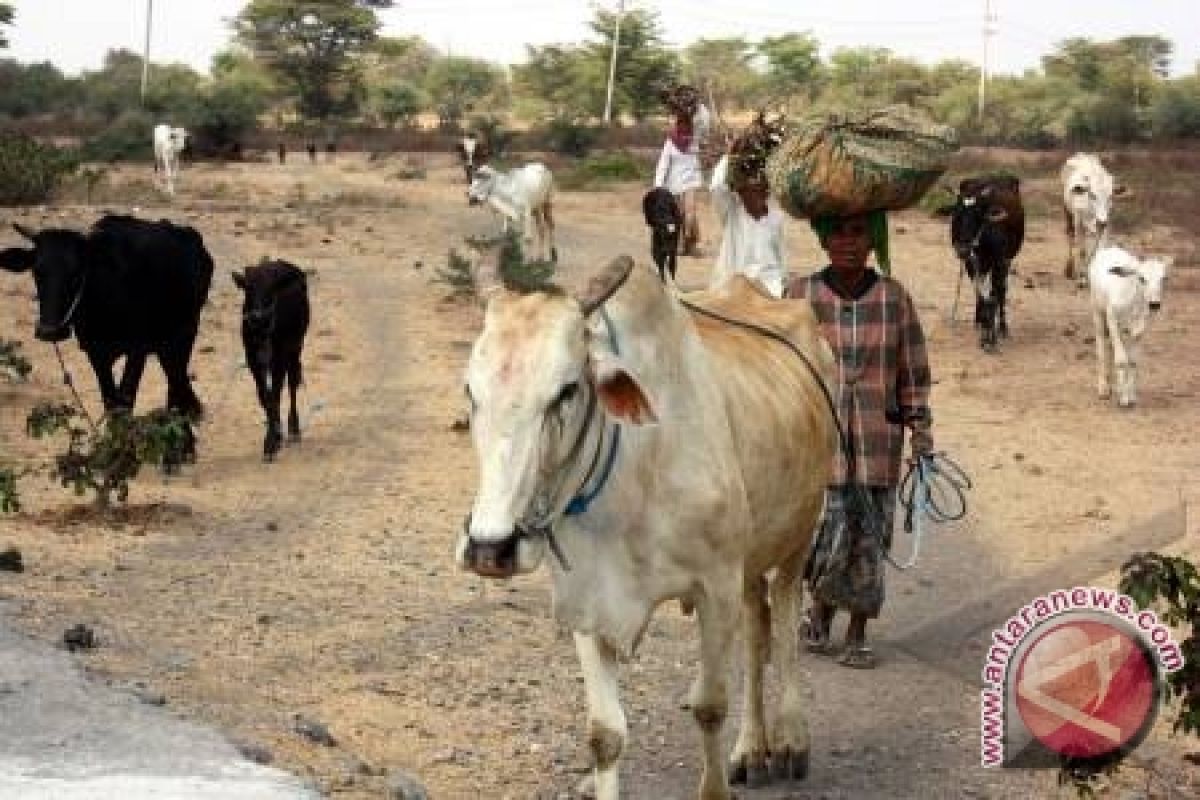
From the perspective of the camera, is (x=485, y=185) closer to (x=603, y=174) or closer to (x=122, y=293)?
(x=122, y=293)

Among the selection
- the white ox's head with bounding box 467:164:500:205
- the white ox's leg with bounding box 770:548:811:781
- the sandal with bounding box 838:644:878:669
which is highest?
the white ox's head with bounding box 467:164:500:205

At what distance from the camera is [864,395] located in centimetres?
605

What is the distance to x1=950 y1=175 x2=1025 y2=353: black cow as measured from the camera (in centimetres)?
1442

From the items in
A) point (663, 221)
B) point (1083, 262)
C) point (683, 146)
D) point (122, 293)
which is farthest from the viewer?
point (1083, 262)

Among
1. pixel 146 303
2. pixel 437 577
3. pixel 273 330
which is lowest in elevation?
pixel 437 577

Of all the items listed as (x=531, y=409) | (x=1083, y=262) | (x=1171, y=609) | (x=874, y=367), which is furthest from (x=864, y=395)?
(x=1083, y=262)

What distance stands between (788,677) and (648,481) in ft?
4.49

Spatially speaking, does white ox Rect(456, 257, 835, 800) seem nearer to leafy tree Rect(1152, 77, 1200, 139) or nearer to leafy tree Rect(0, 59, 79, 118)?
leafy tree Rect(1152, 77, 1200, 139)

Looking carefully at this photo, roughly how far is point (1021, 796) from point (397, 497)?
4603mm

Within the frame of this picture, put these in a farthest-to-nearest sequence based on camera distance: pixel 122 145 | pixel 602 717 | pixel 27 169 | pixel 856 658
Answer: pixel 122 145 < pixel 27 169 < pixel 856 658 < pixel 602 717

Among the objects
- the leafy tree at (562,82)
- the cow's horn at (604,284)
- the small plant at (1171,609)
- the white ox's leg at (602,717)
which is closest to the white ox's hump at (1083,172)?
the small plant at (1171,609)

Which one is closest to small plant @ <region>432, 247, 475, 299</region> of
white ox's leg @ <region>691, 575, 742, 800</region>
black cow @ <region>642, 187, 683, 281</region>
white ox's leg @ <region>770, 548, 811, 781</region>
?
black cow @ <region>642, 187, 683, 281</region>

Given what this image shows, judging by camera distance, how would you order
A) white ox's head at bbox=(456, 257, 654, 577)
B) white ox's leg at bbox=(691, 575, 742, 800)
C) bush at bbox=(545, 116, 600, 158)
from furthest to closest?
bush at bbox=(545, 116, 600, 158)
white ox's leg at bbox=(691, 575, 742, 800)
white ox's head at bbox=(456, 257, 654, 577)

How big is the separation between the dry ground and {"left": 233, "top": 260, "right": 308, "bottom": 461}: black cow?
0.30 meters
